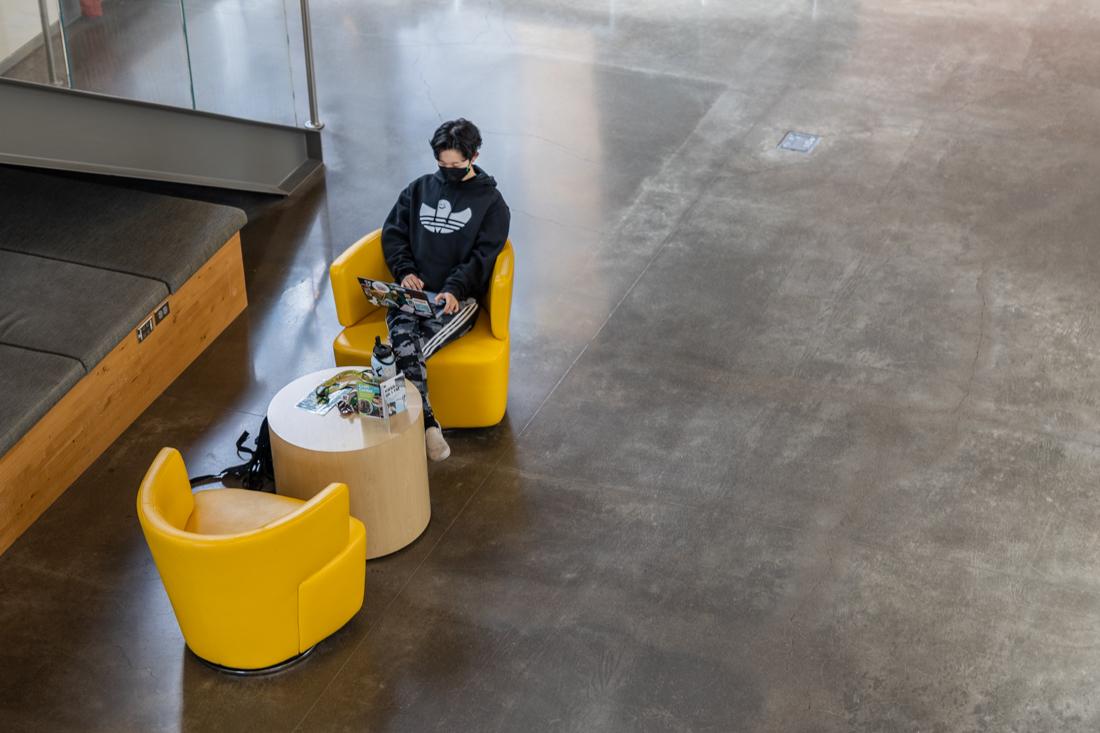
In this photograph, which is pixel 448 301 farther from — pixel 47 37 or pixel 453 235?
pixel 47 37

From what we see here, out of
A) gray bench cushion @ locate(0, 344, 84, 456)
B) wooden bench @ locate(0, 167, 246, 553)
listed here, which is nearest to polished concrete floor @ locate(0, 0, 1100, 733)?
wooden bench @ locate(0, 167, 246, 553)

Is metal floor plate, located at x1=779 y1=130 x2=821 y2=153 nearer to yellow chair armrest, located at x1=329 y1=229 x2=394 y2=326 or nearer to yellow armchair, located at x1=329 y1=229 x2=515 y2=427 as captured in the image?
yellow armchair, located at x1=329 y1=229 x2=515 y2=427

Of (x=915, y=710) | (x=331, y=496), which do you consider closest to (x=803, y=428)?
(x=915, y=710)

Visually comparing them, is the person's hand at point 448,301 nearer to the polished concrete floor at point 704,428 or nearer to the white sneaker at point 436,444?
the white sneaker at point 436,444

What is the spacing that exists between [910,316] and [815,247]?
0.84 m

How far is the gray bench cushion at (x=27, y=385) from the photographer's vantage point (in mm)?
5168

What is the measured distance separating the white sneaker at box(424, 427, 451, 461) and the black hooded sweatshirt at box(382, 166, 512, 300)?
0.60 m

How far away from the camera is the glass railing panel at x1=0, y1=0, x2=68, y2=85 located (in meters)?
6.05

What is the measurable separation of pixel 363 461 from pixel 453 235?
1.34 m

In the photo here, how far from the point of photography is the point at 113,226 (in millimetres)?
6488

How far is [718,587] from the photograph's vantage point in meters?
5.18

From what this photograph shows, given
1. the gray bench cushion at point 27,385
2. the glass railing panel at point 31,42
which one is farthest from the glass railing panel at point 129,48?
the gray bench cushion at point 27,385

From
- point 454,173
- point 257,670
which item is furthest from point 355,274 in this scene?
point 257,670

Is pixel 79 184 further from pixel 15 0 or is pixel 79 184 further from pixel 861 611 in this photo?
pixel 861 611
